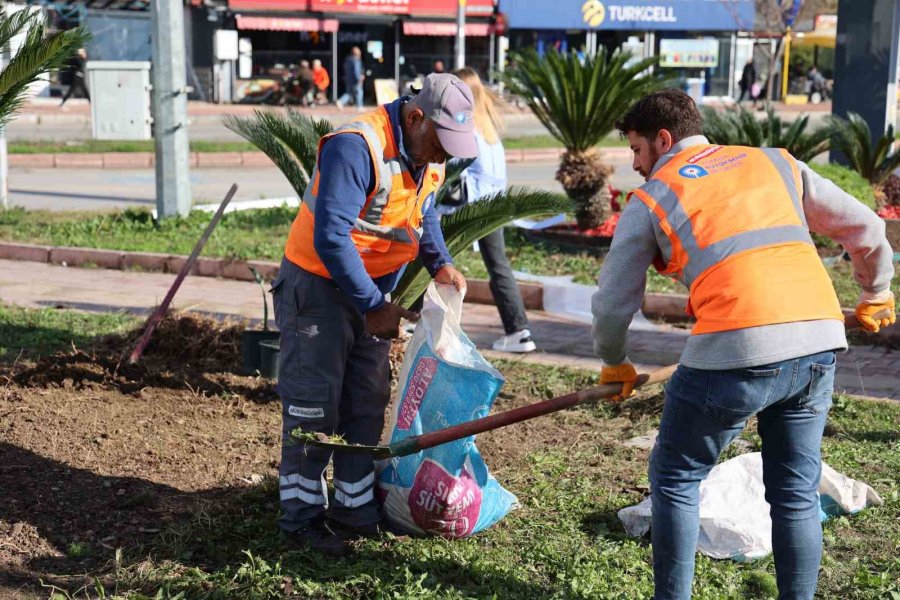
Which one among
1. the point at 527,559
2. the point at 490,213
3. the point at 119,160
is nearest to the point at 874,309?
the point at 527,559

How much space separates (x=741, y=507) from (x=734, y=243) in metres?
1.52

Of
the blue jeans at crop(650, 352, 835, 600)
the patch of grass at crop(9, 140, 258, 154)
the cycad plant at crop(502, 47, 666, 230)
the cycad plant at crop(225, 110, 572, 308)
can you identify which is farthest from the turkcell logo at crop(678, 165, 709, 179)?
the patch of grass at crop(9, 140, 258, 154)

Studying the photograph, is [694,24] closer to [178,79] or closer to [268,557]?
[178,79]

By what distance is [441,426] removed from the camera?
164 inches

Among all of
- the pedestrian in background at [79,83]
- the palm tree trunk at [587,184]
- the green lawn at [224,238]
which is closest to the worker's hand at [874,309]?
the green lawn at [224,238]

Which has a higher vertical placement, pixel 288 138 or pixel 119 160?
pixel 288 138

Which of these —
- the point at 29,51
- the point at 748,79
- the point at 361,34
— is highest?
the point at 361,34

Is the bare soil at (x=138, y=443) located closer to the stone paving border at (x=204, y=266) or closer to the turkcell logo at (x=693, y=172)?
the stone paving border at (x=204, y=266)

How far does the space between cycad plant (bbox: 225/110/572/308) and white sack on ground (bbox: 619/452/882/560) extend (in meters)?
1.96

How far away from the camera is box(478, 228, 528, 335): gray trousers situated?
7.23 metres

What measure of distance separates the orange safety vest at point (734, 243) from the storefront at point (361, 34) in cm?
3078

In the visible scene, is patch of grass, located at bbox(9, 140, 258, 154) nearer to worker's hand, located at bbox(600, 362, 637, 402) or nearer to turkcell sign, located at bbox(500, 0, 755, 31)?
worker's hand, located at bbox(600, 362, 637, 402)

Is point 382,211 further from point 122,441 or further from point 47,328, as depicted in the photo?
point 47,328

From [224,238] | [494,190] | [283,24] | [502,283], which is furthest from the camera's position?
[283,24]
